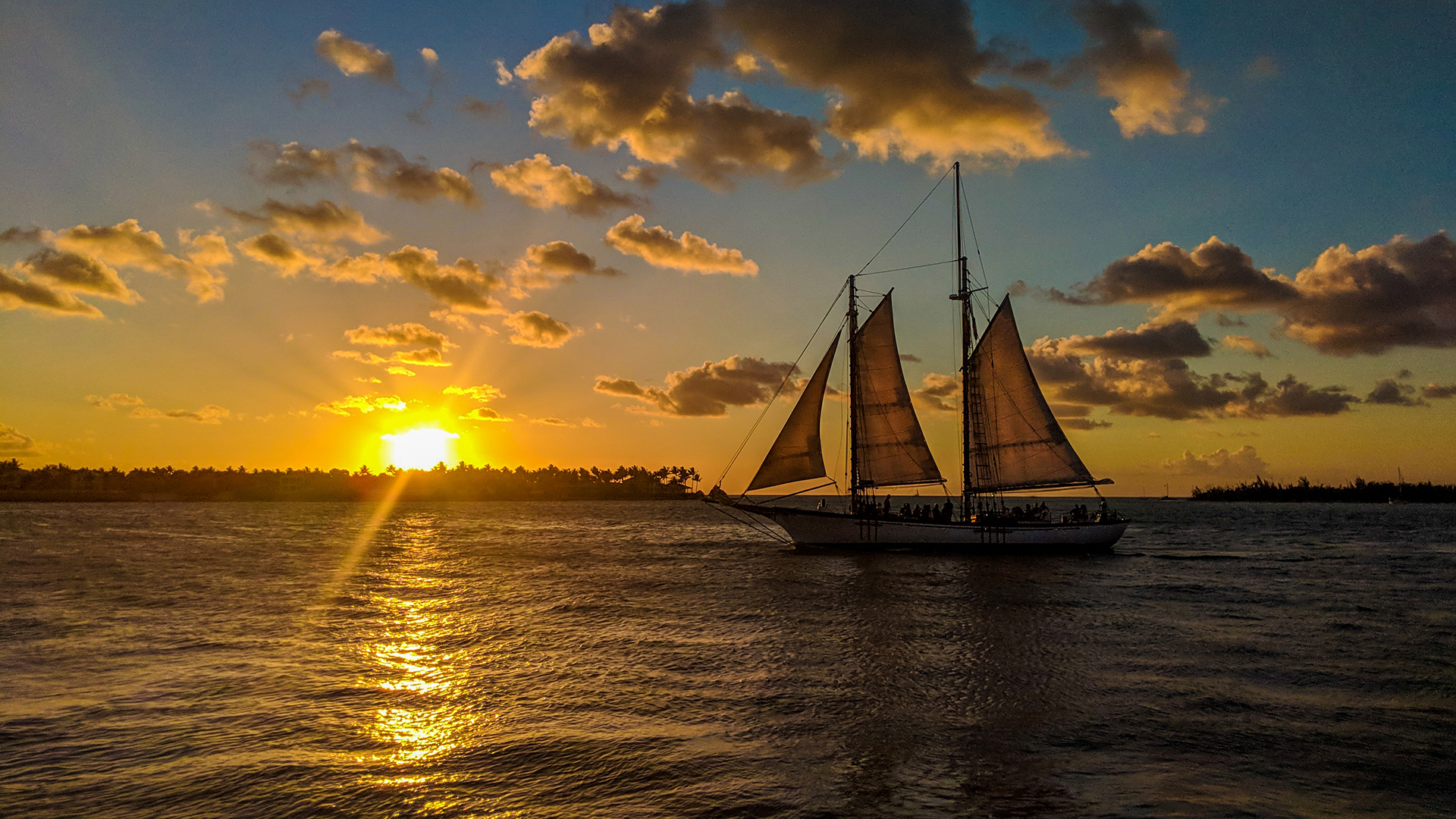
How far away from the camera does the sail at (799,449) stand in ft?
191

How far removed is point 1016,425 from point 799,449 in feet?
59.0

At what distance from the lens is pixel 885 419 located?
60875 mm

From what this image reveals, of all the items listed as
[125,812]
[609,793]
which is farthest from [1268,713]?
[125,812]

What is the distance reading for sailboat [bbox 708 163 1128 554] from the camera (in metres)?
59.2

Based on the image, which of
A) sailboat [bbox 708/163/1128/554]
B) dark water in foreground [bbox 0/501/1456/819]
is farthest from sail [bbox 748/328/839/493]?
dark water in foreground [bbox 0/501/1456/819]

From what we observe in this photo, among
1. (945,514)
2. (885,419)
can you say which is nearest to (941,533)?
(945,514)

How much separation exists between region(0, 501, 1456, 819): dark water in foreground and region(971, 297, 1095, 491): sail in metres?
14.7

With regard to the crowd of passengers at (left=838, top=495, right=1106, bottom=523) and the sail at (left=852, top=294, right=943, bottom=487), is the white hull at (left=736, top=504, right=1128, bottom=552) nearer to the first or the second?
the crowd of passengers at (left=838, top=495, right=1106, bottom=523)

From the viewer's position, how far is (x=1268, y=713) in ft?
60.5

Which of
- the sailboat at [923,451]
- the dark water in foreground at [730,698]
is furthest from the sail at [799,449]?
the dark water in foreground at [730,698]

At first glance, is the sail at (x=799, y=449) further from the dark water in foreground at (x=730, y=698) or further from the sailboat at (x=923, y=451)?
the dark water in foreground at (x=730, y=698)

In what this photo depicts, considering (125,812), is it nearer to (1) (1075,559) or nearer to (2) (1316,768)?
(2) (1316,768)

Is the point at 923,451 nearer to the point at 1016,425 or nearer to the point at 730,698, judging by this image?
the point at 1016,425

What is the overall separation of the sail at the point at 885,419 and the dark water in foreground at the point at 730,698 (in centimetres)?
1536
